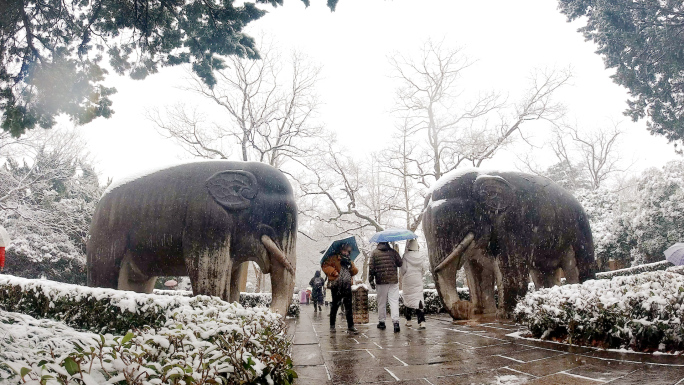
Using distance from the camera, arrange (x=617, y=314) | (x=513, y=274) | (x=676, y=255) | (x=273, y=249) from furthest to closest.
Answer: (x=676, y=255) < (x=513, y=274) < (x=273, y=249) < (x=617, y=314)

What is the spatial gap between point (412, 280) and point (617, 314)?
3.48 m

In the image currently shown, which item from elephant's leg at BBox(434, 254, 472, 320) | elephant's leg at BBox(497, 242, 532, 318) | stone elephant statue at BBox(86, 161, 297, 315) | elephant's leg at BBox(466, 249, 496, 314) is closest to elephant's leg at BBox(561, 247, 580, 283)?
elephant's leg at BBox(497, 242, 532, 318)

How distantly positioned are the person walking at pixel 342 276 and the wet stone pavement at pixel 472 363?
1.17 metres

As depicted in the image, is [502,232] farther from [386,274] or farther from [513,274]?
[386,274]

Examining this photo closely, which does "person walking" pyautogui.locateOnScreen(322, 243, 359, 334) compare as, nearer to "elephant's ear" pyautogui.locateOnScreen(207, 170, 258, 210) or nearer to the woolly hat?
the woolly hat

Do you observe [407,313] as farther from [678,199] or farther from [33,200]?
[33,200]

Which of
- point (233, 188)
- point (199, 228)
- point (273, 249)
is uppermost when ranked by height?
point (233, 188)

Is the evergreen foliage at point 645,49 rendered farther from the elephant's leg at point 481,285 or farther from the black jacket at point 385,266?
the black jacket at point 385,266

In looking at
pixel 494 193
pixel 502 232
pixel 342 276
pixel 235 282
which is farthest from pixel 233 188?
pixel 502 232

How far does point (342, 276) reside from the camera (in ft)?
23.3

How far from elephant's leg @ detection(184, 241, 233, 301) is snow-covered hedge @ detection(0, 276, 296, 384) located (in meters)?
1.31

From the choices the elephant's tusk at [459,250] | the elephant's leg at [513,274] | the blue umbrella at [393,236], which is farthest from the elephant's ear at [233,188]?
the elephant's leg at [513,274]

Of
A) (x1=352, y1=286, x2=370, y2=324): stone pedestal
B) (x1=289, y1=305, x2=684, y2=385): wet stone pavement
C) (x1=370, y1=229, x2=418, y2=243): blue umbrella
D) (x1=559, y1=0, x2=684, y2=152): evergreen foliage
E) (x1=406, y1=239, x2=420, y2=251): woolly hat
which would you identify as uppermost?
(x1=559, y1=0, x2=684, y2=152): evergreen foliage

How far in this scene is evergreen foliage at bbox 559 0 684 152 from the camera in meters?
9.01
